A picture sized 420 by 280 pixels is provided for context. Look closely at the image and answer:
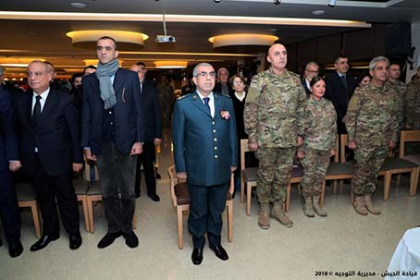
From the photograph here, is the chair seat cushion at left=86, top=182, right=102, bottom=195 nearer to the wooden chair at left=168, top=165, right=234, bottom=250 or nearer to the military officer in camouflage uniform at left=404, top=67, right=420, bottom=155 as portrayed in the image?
the wooden chair at left=168, top=165, right=234, bottom=250

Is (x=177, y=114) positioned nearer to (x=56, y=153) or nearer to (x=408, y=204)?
(x=56, y=153)

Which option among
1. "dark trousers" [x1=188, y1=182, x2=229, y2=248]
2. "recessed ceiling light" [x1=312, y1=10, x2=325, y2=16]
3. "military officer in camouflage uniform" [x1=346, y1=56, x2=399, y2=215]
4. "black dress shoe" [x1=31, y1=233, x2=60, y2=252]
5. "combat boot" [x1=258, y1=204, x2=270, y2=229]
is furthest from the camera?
"recessed ceiling light" [x1=312, y1=10, x2=325, y2=16]

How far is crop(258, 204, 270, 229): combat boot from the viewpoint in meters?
3.07

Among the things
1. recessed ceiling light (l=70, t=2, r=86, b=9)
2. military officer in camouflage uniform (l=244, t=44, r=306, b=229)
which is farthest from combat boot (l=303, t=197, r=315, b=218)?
recessed ceiling light (l=70, t=2, r=86, b=9)

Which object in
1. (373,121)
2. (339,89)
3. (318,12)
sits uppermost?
(318,12)

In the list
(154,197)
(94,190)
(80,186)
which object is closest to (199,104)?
(94,190)

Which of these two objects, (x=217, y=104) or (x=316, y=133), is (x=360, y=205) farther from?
(x=217, y=104)

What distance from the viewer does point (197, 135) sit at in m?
2.32

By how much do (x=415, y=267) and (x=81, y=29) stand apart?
6.79 m

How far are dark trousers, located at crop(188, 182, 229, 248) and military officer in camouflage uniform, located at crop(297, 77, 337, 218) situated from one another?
1.14 m

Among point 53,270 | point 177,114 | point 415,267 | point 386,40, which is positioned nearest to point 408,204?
point 415,267

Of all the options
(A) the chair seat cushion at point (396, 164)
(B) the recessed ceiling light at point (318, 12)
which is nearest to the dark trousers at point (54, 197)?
→ (A) the chair seat cushion at point (396, 164)

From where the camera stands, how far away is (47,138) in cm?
247

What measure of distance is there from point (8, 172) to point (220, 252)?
6.14 feet
